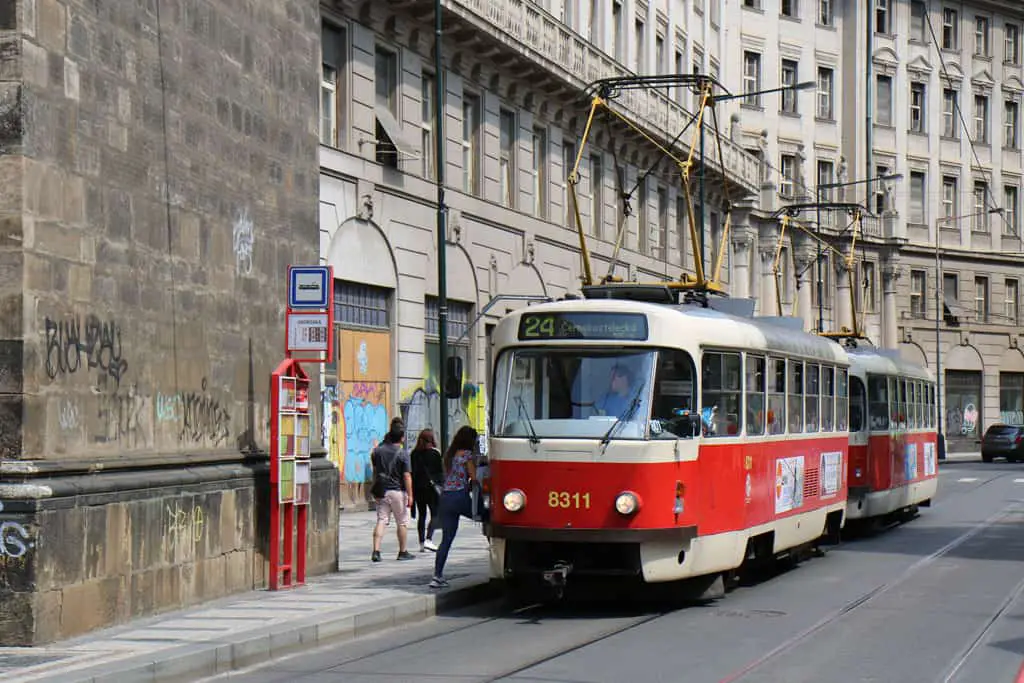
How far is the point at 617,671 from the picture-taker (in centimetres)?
1174

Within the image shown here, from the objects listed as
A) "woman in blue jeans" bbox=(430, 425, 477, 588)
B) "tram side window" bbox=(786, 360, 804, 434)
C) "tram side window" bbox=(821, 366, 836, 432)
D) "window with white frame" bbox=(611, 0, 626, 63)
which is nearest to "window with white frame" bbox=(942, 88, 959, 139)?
"window with white frame" bbox=(611, 0, 626, 63)

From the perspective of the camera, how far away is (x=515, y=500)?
15.5 m

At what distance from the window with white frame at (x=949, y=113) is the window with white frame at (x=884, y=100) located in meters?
3.73

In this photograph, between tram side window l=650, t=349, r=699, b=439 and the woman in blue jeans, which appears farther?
the woman in blue jeans

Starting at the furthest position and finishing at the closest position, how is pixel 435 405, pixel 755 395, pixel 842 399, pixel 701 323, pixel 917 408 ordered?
pixel 435 405 < pixel 917 408 < pixel 842 399 < pixel 755 395 < pixel 701 323

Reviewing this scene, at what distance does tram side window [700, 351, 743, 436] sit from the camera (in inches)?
638

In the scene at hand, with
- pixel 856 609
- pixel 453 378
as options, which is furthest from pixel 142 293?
pixel 856 609

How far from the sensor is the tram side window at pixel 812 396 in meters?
20.4

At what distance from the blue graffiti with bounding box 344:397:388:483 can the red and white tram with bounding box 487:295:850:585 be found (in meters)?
12.7

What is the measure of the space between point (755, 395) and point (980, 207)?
59106 millimetres

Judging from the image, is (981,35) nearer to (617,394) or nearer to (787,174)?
(787,174)

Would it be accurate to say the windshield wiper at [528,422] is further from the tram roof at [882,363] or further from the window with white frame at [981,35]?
the window with white frame at [981,35]

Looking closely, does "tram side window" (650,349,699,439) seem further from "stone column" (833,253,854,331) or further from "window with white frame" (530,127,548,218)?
"stone column" (833,253,854,331)

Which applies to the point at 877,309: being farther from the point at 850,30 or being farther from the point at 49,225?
the point at 49,225
